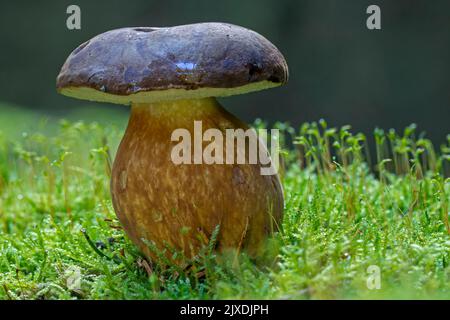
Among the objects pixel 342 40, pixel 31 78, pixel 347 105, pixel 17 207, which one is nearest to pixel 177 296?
pixel 17 207

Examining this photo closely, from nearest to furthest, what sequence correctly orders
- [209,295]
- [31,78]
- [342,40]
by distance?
1. [209,295]
2. [342,40]
3. [31,78]

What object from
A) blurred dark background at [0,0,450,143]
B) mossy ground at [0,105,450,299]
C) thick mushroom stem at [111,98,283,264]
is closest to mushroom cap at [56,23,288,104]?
thick mushroom stem at [111,98,283,264]

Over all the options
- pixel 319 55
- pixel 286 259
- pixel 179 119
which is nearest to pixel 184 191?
pixel 179 119

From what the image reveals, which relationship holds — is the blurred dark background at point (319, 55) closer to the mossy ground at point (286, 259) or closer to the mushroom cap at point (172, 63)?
the mossy ground at point (286, 259)

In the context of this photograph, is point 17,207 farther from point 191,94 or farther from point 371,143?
point 371,143

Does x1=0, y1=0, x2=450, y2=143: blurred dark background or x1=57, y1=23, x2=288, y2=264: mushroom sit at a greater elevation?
x1=0, y1=0, x2=450, y2=143: blurred dark background

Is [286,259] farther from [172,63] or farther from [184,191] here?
[172,63]

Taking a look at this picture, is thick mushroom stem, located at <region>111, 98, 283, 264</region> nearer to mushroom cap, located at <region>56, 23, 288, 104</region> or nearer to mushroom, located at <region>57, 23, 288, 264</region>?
mushroom, located at <region>57, 23, 288, 264</region>

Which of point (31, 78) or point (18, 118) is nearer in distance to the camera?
point (18, 118)
